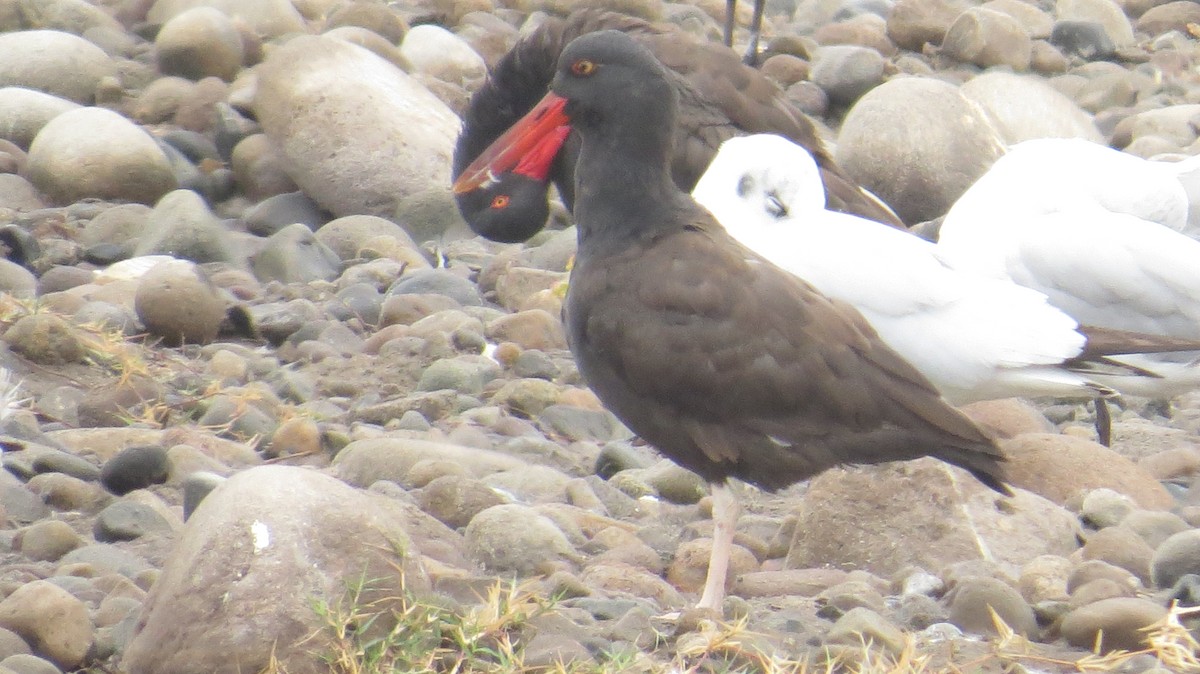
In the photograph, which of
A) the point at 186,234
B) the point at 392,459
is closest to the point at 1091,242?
the point at 392,459

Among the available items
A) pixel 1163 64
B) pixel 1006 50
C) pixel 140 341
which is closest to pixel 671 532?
pixel 140 341

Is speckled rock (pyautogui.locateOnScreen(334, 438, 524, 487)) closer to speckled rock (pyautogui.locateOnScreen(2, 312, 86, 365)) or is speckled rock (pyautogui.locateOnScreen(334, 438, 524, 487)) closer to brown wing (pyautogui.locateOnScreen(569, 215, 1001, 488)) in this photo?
brown wing (pyautogui.locateOnScreen(569, 215, 1001, 488))

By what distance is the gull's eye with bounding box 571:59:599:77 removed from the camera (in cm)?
443

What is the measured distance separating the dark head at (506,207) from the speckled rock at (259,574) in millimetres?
3975

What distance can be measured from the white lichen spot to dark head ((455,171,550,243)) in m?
4.07

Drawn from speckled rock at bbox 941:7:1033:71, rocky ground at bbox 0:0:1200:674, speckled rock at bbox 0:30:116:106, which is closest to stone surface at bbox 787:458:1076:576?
rocky ground at bbox 0:0:1200:674

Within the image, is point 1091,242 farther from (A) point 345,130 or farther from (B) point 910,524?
(A) point 345,130

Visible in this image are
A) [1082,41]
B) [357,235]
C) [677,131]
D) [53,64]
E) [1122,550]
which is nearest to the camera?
[1122,550]

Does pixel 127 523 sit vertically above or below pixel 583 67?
below

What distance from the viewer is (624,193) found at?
169 inches

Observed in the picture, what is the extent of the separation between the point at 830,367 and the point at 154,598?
1.68 meters

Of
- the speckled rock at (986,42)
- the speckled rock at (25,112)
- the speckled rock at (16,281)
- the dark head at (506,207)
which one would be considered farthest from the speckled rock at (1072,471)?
the speckled rock at (986,42)

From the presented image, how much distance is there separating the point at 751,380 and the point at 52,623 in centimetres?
168

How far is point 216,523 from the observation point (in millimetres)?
3248
